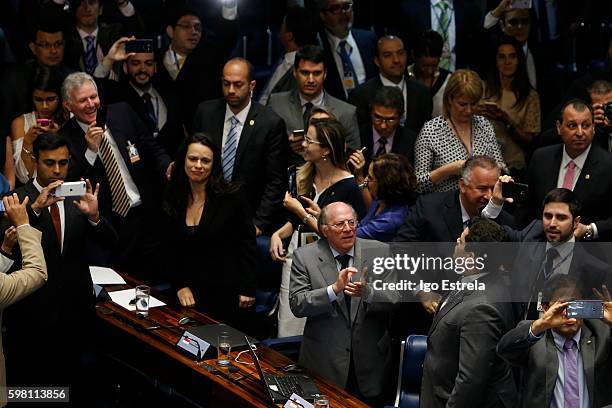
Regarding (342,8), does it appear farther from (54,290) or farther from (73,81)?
(54,290)

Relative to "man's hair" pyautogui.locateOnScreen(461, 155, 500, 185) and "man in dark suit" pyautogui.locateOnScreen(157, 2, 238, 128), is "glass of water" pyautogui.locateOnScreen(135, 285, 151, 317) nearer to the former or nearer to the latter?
"man in dark suit" pyautogui.locateOnScreen(157, 2, 238, 128)

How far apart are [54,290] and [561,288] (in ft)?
8.38

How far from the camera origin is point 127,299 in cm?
657

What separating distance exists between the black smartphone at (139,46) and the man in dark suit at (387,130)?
1.50 metres

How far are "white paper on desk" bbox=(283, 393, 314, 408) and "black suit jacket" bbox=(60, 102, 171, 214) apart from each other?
226 centimetres

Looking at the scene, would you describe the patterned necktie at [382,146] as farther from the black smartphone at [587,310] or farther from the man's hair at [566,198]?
the black smartphone at [587,310]

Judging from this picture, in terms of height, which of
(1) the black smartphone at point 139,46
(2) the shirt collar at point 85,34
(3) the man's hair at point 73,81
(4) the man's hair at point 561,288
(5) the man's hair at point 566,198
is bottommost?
(4) the man's hair at point 561,288

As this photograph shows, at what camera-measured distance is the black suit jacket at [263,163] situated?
7086 millimetres


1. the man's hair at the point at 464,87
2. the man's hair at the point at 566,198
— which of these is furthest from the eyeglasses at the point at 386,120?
the man's hair at the point at 566,198

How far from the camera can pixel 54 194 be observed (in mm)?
5746

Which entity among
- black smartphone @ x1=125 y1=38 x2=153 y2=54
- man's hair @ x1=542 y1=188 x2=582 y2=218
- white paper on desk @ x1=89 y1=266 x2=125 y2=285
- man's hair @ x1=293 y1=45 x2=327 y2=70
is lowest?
white paper on desk @ x1=89 y1=266 x2=125 y2=285

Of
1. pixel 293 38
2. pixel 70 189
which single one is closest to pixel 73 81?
pixel 70 189

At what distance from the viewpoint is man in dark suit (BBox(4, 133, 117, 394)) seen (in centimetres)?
586

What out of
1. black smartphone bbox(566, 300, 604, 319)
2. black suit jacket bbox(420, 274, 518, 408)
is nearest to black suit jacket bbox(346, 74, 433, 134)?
black suit jacket bbox(420, 274, 518, 408)
